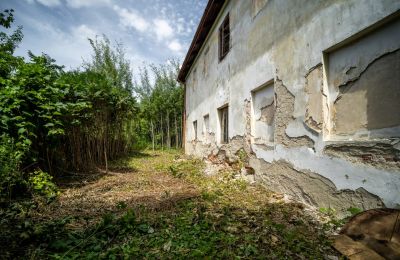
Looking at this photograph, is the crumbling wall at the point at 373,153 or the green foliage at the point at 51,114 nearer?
the crumbling wall at the point at 373,153

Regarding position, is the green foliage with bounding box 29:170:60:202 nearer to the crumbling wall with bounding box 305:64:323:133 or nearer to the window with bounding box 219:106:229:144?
the crumbling wall with bounding box 305:64:323:133

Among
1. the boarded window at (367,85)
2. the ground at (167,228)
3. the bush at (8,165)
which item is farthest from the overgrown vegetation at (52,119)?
the boarded window at (367,85)

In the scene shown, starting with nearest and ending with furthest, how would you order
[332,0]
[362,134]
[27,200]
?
[362,134] < [332,0] < [27,200]

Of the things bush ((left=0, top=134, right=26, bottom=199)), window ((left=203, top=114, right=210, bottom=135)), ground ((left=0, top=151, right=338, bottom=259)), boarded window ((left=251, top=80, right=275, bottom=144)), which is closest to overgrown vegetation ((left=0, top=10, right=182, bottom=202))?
bush ((left=0, top=134, right=26, bottom=199))

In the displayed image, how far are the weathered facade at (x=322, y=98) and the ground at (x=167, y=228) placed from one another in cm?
57

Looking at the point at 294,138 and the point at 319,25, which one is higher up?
the point at 319,25

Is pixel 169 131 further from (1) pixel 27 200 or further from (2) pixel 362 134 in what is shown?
(2) pixel 362 134

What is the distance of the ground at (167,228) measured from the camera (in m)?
2.09

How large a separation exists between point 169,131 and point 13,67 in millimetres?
13593

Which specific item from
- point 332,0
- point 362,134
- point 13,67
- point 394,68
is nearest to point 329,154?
point 362,134

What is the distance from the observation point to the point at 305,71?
323 centimetres

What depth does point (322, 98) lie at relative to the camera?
293 cm

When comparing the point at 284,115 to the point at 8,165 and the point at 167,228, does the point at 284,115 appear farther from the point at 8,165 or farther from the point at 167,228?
the point at 8,165

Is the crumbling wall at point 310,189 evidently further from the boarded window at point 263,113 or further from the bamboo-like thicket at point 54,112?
the bamboo-like thicket at point 54,112
